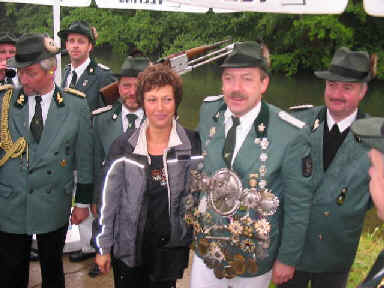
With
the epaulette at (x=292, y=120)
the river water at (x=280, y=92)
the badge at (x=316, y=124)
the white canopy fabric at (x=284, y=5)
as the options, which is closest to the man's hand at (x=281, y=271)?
the epaulette at (x=292, y=120)

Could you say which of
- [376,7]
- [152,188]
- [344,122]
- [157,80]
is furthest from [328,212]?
[157,80]

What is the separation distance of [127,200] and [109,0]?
3480mm

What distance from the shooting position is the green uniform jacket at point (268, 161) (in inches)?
98.1

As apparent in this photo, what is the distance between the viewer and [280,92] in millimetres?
18016

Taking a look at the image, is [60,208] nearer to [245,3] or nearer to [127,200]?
[127,200]

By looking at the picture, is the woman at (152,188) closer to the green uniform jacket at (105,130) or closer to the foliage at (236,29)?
the green uniform jacket at (105,130)

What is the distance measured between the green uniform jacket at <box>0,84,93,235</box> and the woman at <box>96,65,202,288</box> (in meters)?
0.63

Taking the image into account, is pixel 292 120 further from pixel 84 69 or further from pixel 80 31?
pixel 80 31

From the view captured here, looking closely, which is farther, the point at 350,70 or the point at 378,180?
the point at 350,70

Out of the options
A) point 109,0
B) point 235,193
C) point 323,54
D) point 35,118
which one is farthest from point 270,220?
point 323,54

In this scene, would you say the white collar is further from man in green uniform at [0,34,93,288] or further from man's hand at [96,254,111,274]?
man's hand at [96,254,111,274]

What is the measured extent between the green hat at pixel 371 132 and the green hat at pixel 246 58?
747 mm

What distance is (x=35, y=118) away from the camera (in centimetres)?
302

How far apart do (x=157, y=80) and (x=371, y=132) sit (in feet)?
4.22
